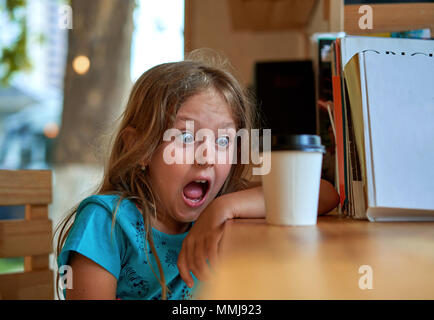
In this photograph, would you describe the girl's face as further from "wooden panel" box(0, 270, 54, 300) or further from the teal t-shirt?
"wooden panel" box(0, 270, 54, 300)

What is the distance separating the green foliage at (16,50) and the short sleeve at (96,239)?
3607 mm

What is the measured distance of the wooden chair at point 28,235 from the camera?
3.41 ft

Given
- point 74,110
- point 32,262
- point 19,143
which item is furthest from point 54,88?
point 32,262

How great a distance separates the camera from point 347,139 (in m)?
0.71

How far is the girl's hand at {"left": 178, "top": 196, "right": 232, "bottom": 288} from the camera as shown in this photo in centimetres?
61

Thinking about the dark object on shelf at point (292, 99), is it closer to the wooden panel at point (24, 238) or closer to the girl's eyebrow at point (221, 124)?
the girl's eyebrow at point (221, 124)

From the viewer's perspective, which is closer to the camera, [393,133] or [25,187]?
[393,133]

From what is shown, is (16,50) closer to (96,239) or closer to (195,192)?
(195,192)

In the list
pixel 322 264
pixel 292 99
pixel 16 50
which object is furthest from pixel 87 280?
pixel 16 50

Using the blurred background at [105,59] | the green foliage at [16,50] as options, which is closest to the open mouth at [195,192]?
the blurred background at [105,59]

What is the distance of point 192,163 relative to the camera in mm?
927

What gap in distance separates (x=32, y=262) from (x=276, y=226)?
80 centimetres

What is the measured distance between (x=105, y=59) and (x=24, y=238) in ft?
6.60

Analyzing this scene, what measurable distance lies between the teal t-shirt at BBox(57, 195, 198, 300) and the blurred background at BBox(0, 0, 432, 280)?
2.82 feet
